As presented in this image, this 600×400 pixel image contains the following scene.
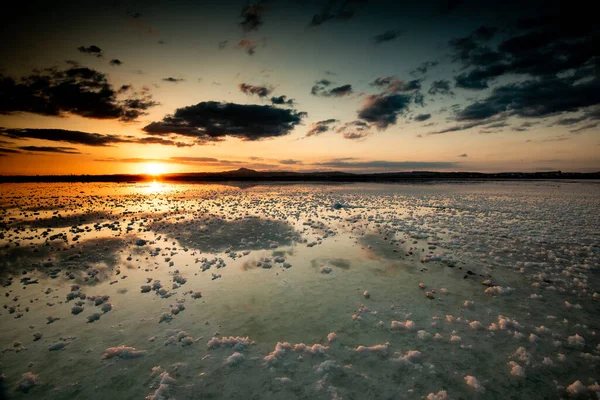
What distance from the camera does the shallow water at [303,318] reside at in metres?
4.32

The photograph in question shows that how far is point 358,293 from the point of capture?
24.5 ft

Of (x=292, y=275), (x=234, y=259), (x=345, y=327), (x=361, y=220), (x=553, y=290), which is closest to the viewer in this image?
(x=345, y=327)

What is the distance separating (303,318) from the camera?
6211 millimetres

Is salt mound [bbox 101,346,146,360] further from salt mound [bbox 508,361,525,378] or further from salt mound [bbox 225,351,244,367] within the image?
salt mound [bbox 508,361,525,378]

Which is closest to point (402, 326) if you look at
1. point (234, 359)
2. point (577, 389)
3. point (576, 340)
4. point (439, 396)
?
point (439, 396)

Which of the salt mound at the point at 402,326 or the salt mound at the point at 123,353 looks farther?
the salt mound at the point at 402,326

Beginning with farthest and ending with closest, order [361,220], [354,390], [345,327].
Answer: [361,220], [345,327], [354,390]

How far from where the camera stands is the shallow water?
432 centimetres

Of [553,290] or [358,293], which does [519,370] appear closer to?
[358,293]

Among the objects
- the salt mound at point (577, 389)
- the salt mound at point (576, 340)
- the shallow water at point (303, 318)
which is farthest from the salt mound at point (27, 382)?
the salt mound at point (576, 340)

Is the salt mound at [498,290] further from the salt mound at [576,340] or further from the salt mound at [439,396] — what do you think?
the salt mound at [439,396]

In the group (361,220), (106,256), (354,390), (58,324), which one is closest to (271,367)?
(354,390)

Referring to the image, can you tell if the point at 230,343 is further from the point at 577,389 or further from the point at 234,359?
the point at 577,389

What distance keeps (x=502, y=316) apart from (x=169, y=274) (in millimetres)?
9531
